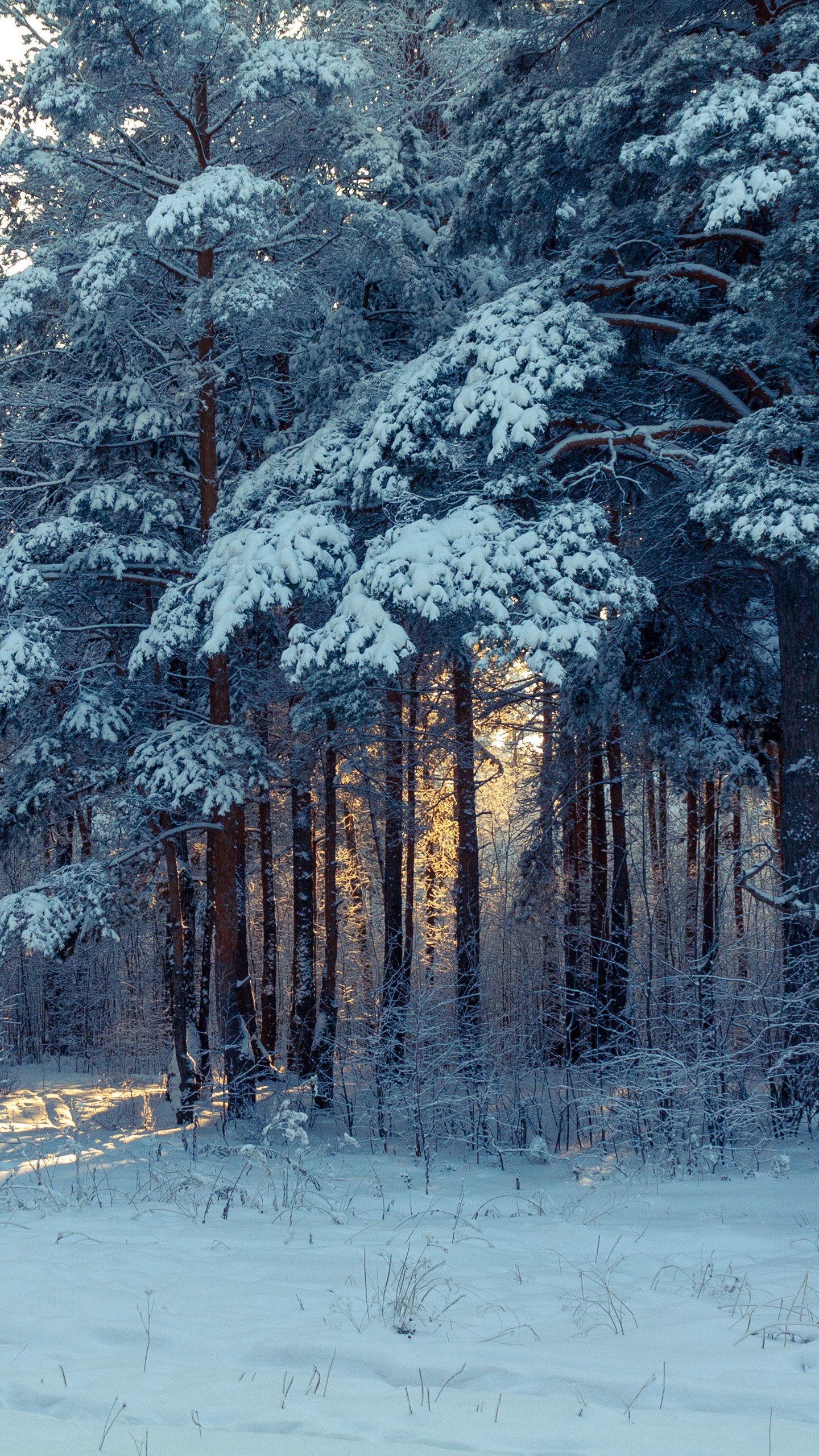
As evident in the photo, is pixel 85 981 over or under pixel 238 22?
under

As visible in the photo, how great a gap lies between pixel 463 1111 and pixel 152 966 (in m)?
22.4

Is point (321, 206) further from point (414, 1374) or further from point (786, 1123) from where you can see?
point (414, 1374)

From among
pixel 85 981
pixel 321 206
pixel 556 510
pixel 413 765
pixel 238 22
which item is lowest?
pixel 85 981

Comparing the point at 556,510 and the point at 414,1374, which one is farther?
the point at 556,510

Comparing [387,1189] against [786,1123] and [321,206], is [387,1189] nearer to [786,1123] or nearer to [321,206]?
[786,1123]

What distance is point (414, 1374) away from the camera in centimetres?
388

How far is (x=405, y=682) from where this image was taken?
20.0 m

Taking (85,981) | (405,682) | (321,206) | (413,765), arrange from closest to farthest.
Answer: (321,206), (413,765), (405,682), (85,981)

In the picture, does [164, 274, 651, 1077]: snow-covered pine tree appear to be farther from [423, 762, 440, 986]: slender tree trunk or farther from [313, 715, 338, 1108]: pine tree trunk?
[423, 762, 440, 986]: slender tree trunk

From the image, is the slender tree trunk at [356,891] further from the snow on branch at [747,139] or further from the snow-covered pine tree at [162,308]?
the snow on branch at [747,139]

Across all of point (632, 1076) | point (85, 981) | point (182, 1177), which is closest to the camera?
point (182, 1177)

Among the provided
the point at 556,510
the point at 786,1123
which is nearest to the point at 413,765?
the point at 556,510

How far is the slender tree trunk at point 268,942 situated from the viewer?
2052 centimetres

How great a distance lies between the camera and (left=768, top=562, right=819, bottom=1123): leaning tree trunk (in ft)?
29.5
